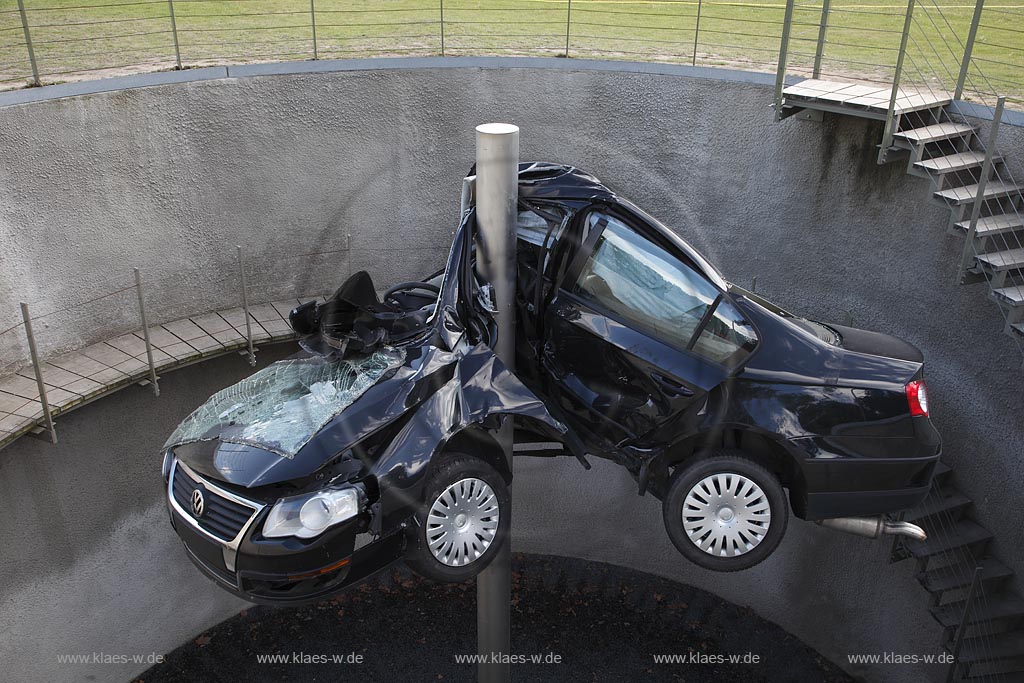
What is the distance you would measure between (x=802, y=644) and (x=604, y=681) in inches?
82.8

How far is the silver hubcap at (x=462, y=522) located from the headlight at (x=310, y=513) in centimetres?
45

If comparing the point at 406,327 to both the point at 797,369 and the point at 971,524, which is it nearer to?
the point at 797,369

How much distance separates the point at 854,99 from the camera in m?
6.97

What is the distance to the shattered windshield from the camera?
15.0 ft

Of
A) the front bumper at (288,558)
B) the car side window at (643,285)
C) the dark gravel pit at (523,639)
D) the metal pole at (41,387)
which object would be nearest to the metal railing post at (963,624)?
the dark gravel pit at (523,639)

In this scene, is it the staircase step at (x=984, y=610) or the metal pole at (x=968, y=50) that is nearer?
the metal pole at (x=968, y=50)

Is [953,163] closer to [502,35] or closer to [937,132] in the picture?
[937,132]

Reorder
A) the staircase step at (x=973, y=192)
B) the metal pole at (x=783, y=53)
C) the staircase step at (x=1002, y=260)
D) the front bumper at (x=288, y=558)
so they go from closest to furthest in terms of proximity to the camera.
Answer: the front bumper at (x=288, y=558) → the staircase step at (x=1002, y=260) → the staircase step at (x=973, y=192) → the metal pole at (x=783, y=53)

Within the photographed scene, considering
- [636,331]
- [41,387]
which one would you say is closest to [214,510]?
[636,331]

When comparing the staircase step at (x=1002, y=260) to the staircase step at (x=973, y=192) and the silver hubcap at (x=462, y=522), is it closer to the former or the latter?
the staircase step at (x=973, y=192)

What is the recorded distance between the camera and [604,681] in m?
8.32

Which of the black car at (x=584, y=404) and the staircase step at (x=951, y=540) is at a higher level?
the black car at (x=584, y=404)

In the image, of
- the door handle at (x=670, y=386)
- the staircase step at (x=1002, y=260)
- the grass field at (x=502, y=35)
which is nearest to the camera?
the door handle at (x=670, y=386)

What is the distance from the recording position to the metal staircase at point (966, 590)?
273 inches
